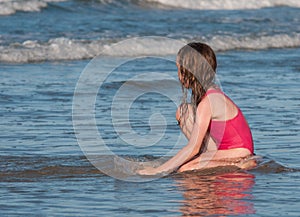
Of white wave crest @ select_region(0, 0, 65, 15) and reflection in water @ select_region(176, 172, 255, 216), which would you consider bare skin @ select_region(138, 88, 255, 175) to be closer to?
reflection in water @ select_region(176, 172, 255, 216)

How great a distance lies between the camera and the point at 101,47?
15562 millimetres

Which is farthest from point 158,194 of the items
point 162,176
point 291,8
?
point 291,8

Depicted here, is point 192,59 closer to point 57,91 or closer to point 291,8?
point 57,91

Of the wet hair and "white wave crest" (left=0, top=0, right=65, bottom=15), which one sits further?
"white wave crest" (left=0, top=0, right=65, bottom=15)

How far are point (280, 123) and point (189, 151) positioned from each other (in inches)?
97.8

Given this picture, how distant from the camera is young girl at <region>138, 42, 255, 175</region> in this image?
6281 mm

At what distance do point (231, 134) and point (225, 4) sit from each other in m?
20.5

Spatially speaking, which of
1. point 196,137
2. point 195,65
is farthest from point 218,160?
point 195,65

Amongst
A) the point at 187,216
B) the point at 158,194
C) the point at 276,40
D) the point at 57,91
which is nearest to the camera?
the point at 187,216

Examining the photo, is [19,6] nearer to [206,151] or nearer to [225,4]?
[225,4]

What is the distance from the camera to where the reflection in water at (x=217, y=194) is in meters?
5.43

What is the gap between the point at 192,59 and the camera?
627 cm

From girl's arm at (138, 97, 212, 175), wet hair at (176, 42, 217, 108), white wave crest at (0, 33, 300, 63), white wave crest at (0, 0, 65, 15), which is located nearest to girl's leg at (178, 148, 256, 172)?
girl's arm at (138, 97, 212, 175)

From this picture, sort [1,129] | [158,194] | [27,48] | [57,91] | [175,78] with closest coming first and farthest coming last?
[158,194] → [1,129] → [57,91] → [175,78] → [27,48]
